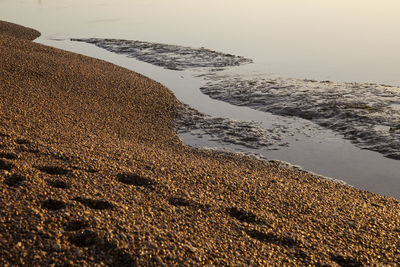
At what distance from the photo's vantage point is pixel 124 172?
959 centimetres

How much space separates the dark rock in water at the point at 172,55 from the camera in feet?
101

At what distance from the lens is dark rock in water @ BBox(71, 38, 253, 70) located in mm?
30727

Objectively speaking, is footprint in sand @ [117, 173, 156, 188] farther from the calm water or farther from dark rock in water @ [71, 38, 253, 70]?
dark rock in water @ [71, 38, 253, 70]

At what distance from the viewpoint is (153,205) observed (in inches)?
328

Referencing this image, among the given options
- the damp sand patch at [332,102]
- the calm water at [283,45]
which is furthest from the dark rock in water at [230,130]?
the damp sand patch at [332,102]

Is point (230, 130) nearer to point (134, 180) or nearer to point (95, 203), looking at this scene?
point (134, 180)

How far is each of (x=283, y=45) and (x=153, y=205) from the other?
109ft

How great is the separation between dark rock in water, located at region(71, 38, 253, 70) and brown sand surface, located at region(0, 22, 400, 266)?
55.0 feet

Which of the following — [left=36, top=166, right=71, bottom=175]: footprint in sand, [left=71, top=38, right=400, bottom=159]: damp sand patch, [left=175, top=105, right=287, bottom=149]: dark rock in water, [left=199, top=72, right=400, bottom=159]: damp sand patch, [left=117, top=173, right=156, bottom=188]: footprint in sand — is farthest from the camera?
[left=199, top=72, right=400, bottom=159]: damp sand patch

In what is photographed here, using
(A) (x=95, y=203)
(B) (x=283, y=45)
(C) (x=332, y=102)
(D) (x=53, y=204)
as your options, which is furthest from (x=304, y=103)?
(B) (x=283, y=45)

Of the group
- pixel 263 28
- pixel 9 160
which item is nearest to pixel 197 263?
pixel 9 160

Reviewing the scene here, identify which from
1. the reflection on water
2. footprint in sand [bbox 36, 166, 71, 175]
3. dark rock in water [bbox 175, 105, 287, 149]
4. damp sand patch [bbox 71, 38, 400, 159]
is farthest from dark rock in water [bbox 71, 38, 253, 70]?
footprint in sand [bbox 36, 166, 71, 175]

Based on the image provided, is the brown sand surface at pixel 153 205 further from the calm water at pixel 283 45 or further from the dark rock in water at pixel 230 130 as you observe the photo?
the calm water at pixel 283 45

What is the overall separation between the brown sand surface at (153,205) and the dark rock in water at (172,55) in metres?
16.8
